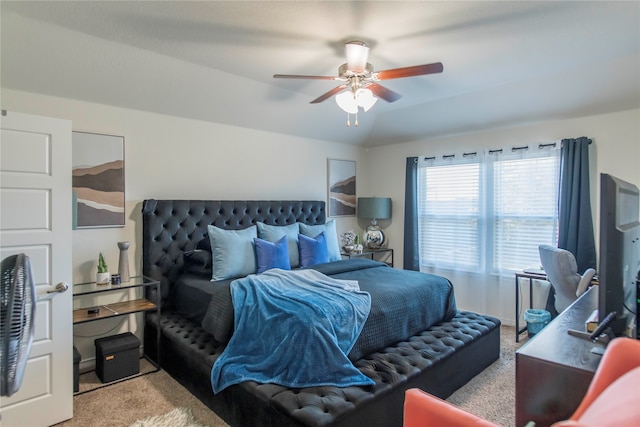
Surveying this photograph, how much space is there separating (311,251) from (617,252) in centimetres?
299

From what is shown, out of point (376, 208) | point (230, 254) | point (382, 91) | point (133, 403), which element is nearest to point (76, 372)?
Answer: point (133, 403)

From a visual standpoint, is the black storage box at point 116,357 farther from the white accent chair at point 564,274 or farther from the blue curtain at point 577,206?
the blue curtain at point 577,206

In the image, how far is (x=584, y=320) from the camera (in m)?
1.70

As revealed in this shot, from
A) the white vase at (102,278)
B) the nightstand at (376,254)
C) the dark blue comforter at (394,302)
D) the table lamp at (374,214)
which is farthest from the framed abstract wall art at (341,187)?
A: the white vase at (102,278)

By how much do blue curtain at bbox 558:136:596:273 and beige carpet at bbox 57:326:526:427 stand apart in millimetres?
1535

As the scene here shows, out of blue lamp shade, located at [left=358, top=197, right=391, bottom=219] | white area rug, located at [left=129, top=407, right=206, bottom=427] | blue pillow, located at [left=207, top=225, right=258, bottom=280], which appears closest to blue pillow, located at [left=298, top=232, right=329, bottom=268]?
blue pillow, located at [left=207, top=225, right=258, bottom=280]

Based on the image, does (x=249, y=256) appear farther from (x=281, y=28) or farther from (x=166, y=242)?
(x=281, y=28)

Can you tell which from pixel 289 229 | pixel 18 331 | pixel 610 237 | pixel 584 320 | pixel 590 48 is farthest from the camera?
pixel 289 229

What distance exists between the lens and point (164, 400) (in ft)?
A: 8.58

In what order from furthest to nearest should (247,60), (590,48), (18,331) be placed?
(247,60)
(590,48)
(18,331)

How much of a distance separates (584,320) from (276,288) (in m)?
1.84

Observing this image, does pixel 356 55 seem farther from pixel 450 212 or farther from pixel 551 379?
pixel 450 212

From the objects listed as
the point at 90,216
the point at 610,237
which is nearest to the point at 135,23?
the point at 90,216

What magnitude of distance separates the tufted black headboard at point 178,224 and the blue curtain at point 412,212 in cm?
203
